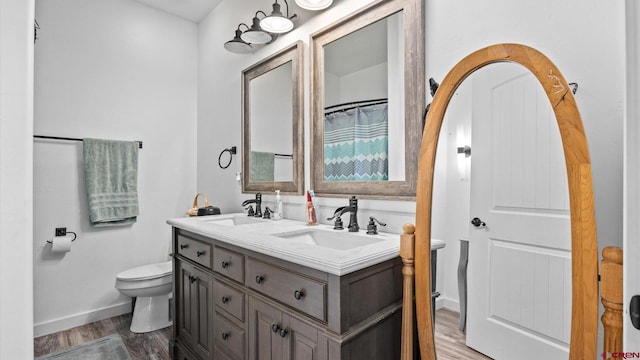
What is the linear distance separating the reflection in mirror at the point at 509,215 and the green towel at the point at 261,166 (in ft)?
4.75

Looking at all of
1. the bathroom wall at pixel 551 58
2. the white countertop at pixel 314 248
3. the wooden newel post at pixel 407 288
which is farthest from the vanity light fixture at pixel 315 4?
the wooden newel post at pixel 407 288

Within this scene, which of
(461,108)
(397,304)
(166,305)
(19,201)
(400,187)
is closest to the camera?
(19,201)

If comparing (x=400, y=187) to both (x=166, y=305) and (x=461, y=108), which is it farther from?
(x=166, y=305)

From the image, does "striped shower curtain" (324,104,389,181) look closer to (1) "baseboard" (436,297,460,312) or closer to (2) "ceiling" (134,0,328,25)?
(1) "baseboard" (436,297,460,312)

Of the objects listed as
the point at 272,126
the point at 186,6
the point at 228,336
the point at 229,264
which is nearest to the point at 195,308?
the point at 228,336

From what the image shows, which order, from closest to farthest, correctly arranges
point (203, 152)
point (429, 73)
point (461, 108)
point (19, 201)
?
point (19, 201) < point (461, 108) < point (429, 73) < point (203, 152)

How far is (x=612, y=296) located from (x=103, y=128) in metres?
3.27

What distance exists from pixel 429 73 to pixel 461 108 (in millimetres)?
380

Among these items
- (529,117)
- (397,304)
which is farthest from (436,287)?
(529,117)

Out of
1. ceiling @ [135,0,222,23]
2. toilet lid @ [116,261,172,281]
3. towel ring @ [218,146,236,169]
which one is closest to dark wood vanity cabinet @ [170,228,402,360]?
toilet lid @ [116,261,172,281]

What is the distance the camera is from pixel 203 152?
10.1 ft

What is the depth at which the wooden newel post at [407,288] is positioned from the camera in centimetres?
106

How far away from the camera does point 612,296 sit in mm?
712

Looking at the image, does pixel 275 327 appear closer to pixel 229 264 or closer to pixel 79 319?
pixel 229 264
